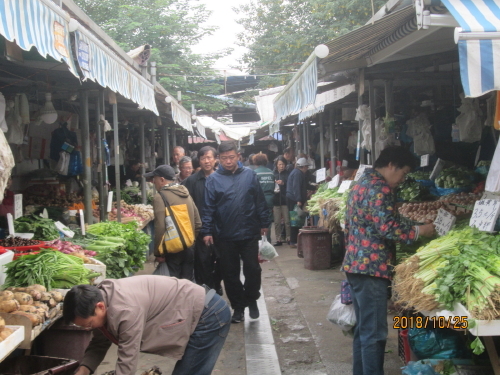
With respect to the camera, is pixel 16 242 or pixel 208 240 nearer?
pixel 16 242

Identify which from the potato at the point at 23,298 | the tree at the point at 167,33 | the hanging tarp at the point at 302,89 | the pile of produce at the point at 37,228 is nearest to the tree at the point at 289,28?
the tree at the point at 167,33

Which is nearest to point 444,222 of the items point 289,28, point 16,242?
point 16,242

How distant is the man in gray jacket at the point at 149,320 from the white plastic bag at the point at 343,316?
4.70 feet

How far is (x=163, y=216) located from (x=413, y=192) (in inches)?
133

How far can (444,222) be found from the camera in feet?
15.9

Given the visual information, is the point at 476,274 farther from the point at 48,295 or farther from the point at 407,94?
the point at 407,94

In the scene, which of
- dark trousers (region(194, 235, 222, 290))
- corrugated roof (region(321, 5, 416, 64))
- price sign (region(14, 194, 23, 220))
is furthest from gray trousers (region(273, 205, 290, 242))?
price sign (region(14, 194, 23, 220))

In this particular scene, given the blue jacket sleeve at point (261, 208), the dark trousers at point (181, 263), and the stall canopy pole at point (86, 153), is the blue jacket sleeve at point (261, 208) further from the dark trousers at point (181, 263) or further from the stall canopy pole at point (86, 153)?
the stall canopy pole at point (86, 153)

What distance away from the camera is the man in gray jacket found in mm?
2943

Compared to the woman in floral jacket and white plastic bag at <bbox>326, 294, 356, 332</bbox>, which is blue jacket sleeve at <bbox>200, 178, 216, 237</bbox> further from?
the woman in floral jacket

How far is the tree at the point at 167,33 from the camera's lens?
77.5ft


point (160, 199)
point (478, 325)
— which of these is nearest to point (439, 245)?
point (478, 325)

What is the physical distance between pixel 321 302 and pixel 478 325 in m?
4.53

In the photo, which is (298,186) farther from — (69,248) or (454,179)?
(69,248)
